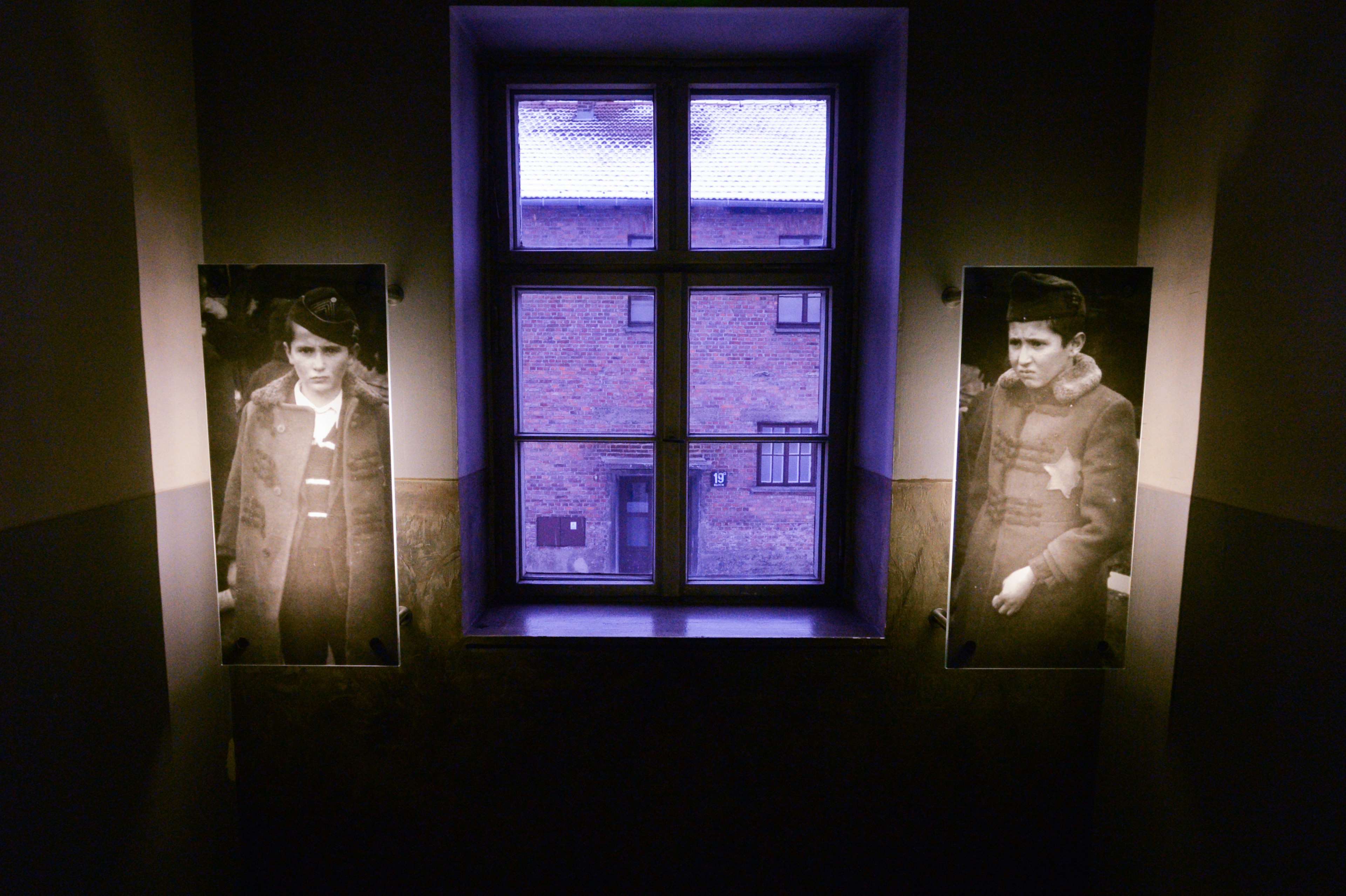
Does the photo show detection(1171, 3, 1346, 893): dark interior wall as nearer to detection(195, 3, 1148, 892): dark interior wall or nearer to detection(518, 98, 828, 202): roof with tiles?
detection(195, 3, 1148, 892): dark interior wall

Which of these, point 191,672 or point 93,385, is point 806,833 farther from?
point 93,385

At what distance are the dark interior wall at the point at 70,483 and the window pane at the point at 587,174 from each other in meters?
1.01

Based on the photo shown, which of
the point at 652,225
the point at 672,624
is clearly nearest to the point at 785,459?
the point at 672,624

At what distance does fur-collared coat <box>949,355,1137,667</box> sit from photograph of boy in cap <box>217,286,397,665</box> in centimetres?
154

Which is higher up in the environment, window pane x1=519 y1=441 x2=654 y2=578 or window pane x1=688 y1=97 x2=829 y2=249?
window pane x1=688 y1=97 x2=829 y2=249

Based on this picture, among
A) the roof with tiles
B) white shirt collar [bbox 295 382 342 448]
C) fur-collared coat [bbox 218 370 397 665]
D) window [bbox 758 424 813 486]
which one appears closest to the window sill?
fur-collared coat [bbox 218 370 397 665]

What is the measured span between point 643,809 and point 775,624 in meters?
0.66

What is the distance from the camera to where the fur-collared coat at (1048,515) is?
1548 millimetres

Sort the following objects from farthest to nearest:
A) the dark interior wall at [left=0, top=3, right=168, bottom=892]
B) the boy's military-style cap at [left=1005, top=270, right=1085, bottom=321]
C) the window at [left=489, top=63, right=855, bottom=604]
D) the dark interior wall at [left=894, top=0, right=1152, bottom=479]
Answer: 1. the window at [left=489, top=63, right=855, bottom=604]
2. the dark interior wall at [left=894, top=0, right=1152, bottom=479]
3. the boy's military-style cap at [left=1005, top=270, right=1085, bottom=321]
4. the dark interior wall at [left=0, top=3, right=168, bottom=892]

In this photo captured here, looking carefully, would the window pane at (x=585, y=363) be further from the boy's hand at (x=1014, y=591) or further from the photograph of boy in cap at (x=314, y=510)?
the boy's hand at (x=1014, y=591)

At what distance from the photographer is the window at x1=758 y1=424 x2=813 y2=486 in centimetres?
197

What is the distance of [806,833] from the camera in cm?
177

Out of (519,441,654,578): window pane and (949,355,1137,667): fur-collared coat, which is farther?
(519,441,654,578): window pane

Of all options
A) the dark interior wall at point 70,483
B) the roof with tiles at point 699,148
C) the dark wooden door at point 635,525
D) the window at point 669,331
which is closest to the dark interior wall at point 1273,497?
Answer: the window at point 669,331
